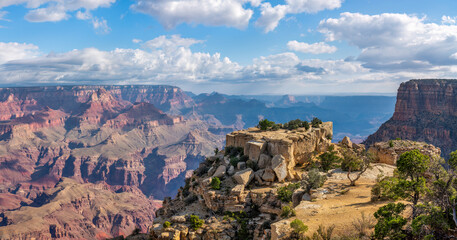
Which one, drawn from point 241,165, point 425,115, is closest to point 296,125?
point 241,165

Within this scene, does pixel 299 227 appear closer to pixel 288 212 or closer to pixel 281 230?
pixel 281 230

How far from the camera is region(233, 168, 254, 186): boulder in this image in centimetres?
3219

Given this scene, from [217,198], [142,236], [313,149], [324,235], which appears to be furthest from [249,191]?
[142,236]

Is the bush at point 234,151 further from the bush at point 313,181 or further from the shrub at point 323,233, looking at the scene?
the shrub at point 323,233

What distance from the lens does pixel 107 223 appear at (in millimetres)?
156000

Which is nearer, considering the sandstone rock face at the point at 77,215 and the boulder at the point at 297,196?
the boulder at the point at 297,196

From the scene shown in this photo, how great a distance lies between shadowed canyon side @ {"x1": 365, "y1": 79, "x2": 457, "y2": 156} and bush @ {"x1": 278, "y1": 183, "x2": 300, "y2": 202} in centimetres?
10497

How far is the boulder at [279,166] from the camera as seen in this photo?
32.8m

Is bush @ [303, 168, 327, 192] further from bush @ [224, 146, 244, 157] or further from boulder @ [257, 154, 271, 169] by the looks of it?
bush @ [224, 146, 244, 157]

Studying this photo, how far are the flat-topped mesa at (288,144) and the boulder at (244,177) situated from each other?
10.3ft

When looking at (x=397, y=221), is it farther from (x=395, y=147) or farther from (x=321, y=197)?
(x=395, y=147)

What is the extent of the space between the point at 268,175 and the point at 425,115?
510ft

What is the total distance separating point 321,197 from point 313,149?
14.3 metres

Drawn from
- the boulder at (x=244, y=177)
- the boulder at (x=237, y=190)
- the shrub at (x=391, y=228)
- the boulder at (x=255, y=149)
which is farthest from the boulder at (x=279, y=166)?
the shrub at (x=391, y=228)
